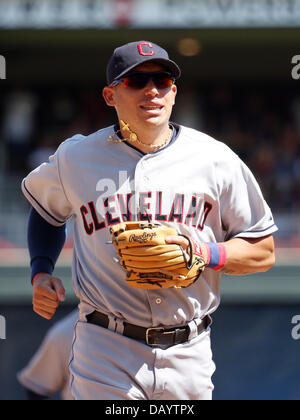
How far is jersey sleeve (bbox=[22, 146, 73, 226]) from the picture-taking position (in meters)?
2.39

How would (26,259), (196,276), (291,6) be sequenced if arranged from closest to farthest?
(196,276)
(26,259)
(291,6)

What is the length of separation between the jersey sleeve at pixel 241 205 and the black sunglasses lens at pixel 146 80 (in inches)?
11.9

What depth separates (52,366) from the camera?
4.66 metres

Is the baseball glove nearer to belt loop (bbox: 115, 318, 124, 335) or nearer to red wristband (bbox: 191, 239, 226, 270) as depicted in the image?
red wristband (bbox: 191, 239, 226, 270)

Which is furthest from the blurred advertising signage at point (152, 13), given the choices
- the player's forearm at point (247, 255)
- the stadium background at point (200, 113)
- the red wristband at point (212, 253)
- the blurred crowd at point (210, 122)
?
the red wristband at point (212, 253)

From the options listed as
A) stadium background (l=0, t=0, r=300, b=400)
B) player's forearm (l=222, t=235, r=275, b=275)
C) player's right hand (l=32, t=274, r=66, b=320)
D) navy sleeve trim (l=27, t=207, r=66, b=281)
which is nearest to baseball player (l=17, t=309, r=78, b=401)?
stadium background (l=0, t=0, r=300, b=400)

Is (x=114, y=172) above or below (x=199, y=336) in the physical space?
above

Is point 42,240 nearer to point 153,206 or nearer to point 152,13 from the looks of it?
point 153,206

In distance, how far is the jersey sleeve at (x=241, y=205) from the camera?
2277mm

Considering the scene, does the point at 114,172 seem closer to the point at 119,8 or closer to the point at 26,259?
the point at 26,259

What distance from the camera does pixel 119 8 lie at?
28.2 feet

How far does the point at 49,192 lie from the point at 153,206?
0.38 m
